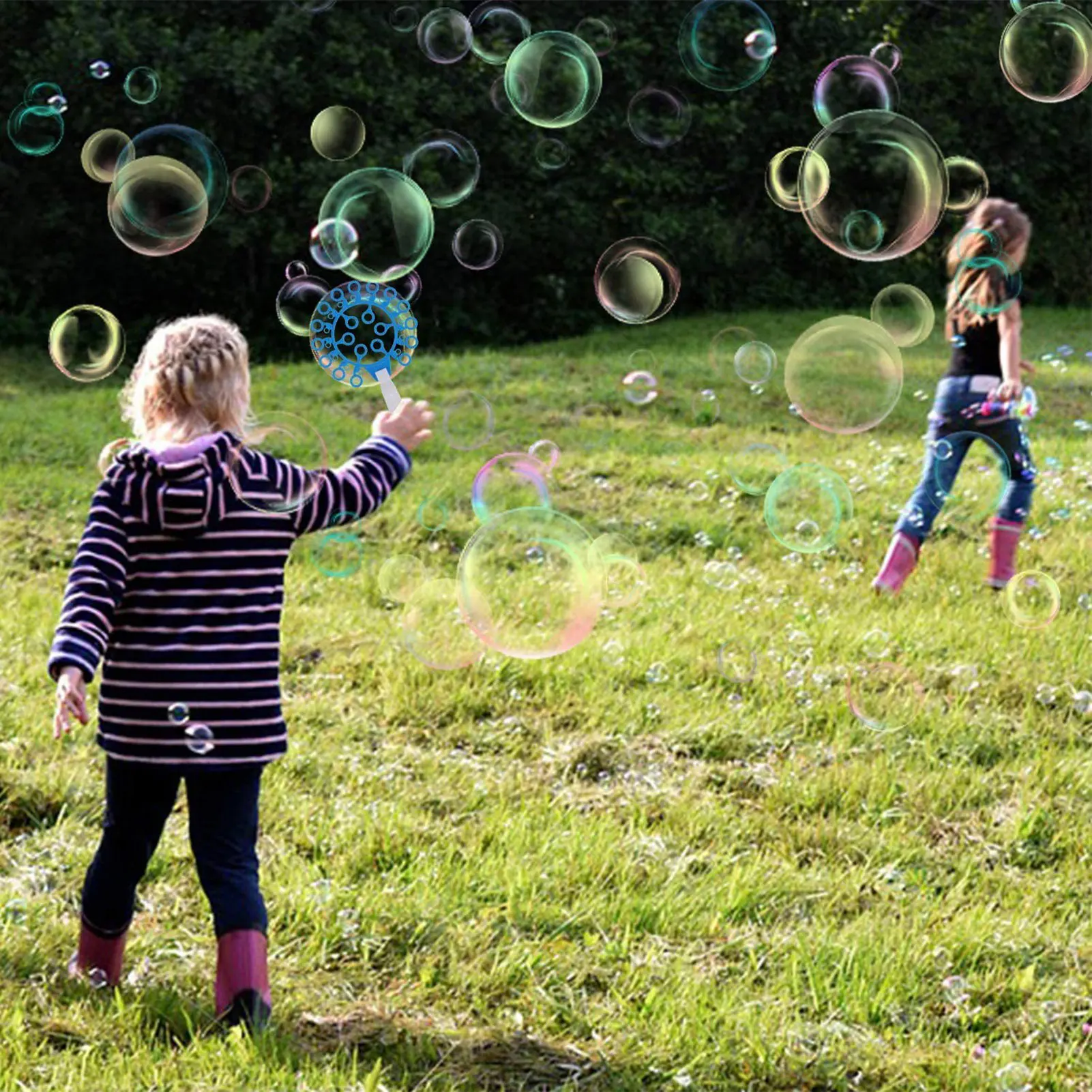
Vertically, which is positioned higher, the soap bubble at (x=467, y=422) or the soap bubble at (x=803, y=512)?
the soap bubble at (x=467, y=422)

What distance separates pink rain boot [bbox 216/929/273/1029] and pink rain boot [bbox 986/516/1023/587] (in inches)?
156

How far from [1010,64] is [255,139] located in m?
8.57

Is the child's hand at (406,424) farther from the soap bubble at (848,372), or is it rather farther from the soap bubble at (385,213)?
the soap bubble at (848,372)

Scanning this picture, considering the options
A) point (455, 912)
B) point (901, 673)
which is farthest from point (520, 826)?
point (901, 673)

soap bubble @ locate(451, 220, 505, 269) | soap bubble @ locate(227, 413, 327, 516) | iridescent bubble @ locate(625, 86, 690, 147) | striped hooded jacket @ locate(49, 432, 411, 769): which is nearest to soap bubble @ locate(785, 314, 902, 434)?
soap bubble @ locate(227, 413, 327, 516)

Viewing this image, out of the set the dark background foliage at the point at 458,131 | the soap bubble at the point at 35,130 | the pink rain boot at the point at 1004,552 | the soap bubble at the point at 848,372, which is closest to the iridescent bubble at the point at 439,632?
the soap bubble at the point at 848,372

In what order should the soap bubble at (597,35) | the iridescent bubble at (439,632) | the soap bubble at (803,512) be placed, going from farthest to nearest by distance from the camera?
the soap bubble at (597,35) < the soap bubble at (803,512) < the iridescent bubble at (439,632)

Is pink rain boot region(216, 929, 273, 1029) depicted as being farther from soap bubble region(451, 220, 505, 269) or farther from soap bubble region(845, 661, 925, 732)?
soap bubble region(451, 220, 505, 269)

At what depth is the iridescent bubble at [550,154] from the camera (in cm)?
1205

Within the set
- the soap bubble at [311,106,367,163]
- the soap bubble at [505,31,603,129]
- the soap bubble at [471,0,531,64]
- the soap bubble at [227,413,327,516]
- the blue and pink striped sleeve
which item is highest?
the soap bubble at [471,0,531,64]

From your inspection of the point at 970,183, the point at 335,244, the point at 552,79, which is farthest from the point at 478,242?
the point at 335,244

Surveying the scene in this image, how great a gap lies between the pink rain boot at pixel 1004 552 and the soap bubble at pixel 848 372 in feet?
2.98

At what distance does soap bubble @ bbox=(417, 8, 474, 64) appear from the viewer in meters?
7.12

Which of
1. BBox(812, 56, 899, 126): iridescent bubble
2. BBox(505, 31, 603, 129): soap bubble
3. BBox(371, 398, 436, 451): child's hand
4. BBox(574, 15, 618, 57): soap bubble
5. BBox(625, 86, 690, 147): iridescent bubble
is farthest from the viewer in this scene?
BBox(625, 86, 690, 147): iridescent bubble
